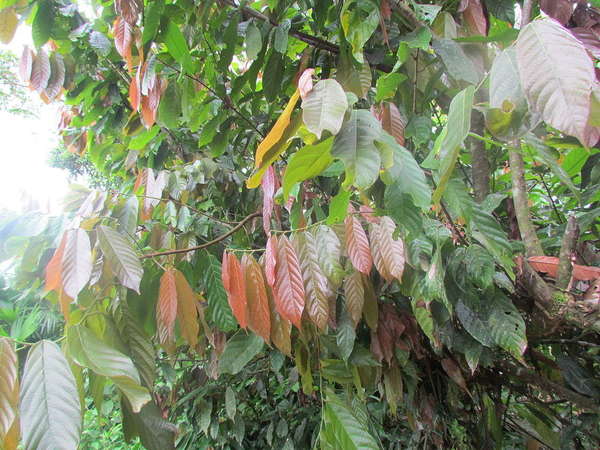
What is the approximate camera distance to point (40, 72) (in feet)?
3.01

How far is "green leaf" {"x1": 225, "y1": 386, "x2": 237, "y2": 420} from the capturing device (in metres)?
1.33

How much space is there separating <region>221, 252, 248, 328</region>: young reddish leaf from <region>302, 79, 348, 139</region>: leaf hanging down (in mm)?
348

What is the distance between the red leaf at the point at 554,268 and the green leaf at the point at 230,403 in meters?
1.11

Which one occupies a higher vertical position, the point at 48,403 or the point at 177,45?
the point at 177,45

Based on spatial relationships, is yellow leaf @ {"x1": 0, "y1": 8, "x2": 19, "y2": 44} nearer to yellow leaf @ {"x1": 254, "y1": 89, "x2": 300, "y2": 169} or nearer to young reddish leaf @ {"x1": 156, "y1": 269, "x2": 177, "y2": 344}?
young reddish leaf @ {"x1": 156, "y1": 269, "x2": 177, "y2": 344}

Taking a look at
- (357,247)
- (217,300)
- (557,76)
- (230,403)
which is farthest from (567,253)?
(230,403)

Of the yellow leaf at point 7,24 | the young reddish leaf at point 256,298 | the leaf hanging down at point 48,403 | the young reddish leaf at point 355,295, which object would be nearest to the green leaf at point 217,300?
the young reddish leaf at point 256,298

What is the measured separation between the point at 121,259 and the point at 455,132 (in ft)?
1.52

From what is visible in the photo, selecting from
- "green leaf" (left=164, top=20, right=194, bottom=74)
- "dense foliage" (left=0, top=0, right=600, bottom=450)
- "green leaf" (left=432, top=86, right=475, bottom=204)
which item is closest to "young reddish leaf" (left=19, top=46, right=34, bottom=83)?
"dense foliage" (left=0, top=0, right=600, bottom=450)

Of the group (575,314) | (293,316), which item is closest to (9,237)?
(293,316)

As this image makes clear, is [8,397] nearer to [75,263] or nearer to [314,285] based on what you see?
[75,263]

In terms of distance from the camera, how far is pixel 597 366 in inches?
38.3

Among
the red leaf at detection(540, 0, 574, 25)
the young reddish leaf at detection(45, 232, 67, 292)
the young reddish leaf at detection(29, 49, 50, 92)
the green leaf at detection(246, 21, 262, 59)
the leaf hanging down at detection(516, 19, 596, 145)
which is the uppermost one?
the red leaf at detection(540, 0, 574, 25)

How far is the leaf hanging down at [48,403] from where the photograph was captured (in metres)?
0.35
